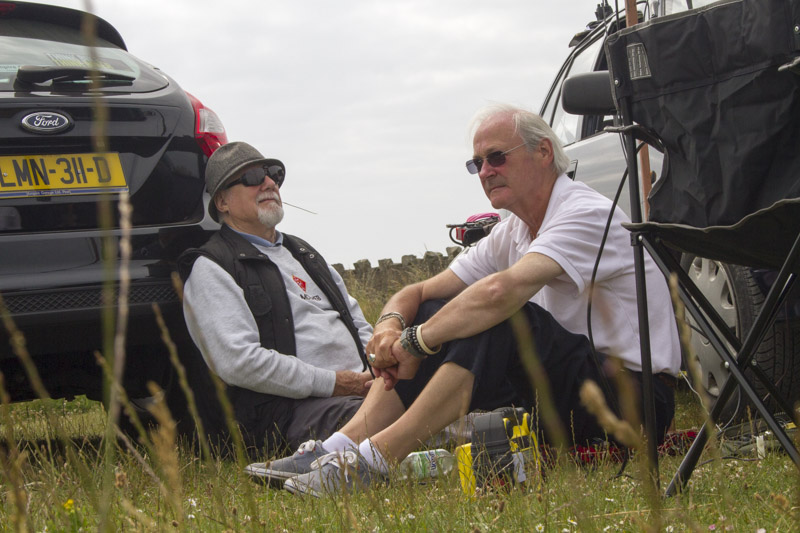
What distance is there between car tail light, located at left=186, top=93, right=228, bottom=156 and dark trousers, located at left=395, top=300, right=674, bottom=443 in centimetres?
151

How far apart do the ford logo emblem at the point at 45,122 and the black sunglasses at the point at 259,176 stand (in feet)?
2.92

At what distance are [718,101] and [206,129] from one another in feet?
8.25

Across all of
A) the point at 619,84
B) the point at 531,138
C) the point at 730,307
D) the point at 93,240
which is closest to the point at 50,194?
the point at 93,240

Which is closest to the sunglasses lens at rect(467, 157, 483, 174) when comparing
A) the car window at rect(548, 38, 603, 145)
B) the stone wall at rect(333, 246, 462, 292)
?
the car window at rect(548, 38, 603, 145)

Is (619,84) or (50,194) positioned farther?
(50,194)

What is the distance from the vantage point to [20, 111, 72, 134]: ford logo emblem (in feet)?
11.6

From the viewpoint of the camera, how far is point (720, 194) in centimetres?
224

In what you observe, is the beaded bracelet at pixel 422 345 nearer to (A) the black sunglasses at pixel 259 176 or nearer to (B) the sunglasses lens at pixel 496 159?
(B) the sunglasses lens at pixel 496 159

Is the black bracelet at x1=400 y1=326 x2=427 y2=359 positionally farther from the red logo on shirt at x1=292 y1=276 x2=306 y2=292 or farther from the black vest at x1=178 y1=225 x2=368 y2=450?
the red logo on shirt at x1=292 y1=276 x2=306 y2=292

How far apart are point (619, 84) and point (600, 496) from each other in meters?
1.06

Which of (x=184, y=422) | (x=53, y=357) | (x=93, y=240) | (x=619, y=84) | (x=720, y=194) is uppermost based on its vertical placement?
(x=619, y=84)

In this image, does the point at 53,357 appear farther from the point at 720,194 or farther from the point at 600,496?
the point at 720,194

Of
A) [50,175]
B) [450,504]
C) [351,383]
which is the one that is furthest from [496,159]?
[450,504]

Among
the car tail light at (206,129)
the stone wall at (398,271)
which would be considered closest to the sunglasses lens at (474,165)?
the car tail light at (206,129)
